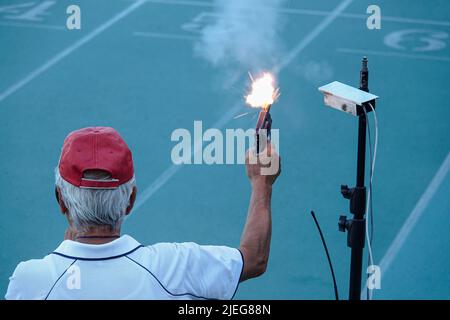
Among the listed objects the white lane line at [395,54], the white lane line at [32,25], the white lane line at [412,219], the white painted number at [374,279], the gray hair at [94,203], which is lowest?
the white painted number at [374,279]

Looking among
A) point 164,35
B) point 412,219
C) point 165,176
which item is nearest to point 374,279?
point 412,219

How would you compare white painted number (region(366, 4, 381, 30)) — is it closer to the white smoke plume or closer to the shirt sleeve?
the white smoke plume

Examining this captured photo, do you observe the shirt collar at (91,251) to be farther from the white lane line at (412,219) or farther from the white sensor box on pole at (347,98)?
the white lane line at (412,219)

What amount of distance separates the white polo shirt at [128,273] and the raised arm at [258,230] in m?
0.04

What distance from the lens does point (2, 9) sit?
297 inches

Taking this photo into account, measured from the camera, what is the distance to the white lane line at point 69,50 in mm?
6898

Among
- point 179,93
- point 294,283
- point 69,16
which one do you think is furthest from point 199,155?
point 69,16

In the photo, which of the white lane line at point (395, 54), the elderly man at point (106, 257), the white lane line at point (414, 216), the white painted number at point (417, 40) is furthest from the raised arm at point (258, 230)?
the white painted number at point (417, 40)

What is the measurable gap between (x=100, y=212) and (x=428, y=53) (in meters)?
5.37

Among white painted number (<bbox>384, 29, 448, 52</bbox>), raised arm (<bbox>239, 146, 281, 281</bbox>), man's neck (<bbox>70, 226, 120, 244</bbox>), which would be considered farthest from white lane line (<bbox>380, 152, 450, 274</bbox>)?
man's neck (<bbox>70, 226, 120, 244</bbox>)

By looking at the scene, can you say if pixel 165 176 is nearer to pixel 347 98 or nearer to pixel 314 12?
pixel 314 12

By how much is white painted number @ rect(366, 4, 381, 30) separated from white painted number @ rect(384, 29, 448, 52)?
6.4 inches

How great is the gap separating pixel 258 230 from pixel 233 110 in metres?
4.29
